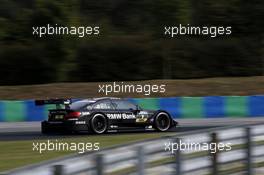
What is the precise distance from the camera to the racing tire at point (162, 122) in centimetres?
1845

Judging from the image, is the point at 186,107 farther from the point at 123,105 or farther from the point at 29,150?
the point at 29,150

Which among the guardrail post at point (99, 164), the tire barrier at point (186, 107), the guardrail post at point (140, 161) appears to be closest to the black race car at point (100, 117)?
the tire barrier at point (186, 107)

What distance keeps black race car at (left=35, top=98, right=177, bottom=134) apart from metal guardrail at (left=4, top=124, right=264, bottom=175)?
8.40 metres

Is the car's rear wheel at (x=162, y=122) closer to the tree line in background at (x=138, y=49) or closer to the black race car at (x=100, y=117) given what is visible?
the black race car at (x=100, y=117)

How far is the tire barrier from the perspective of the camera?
2327 cm

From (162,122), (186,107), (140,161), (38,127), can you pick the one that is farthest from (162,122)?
(140,161)

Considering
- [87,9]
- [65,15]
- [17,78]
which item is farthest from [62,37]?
[87,9]

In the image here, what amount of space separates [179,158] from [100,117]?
9.92m

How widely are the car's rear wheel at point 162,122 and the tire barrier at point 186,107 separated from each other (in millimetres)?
5159

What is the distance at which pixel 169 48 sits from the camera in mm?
37406

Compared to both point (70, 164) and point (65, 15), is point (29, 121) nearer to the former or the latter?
point (65, 15)

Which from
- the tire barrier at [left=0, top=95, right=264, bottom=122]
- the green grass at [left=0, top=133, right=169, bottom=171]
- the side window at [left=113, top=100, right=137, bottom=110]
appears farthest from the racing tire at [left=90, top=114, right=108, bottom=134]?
the tire barrier at [left=0, top=95, right=264, bottom=122]

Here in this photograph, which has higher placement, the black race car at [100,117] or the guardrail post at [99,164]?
the black race car at [100,117]

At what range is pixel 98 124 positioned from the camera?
57.8 feet
